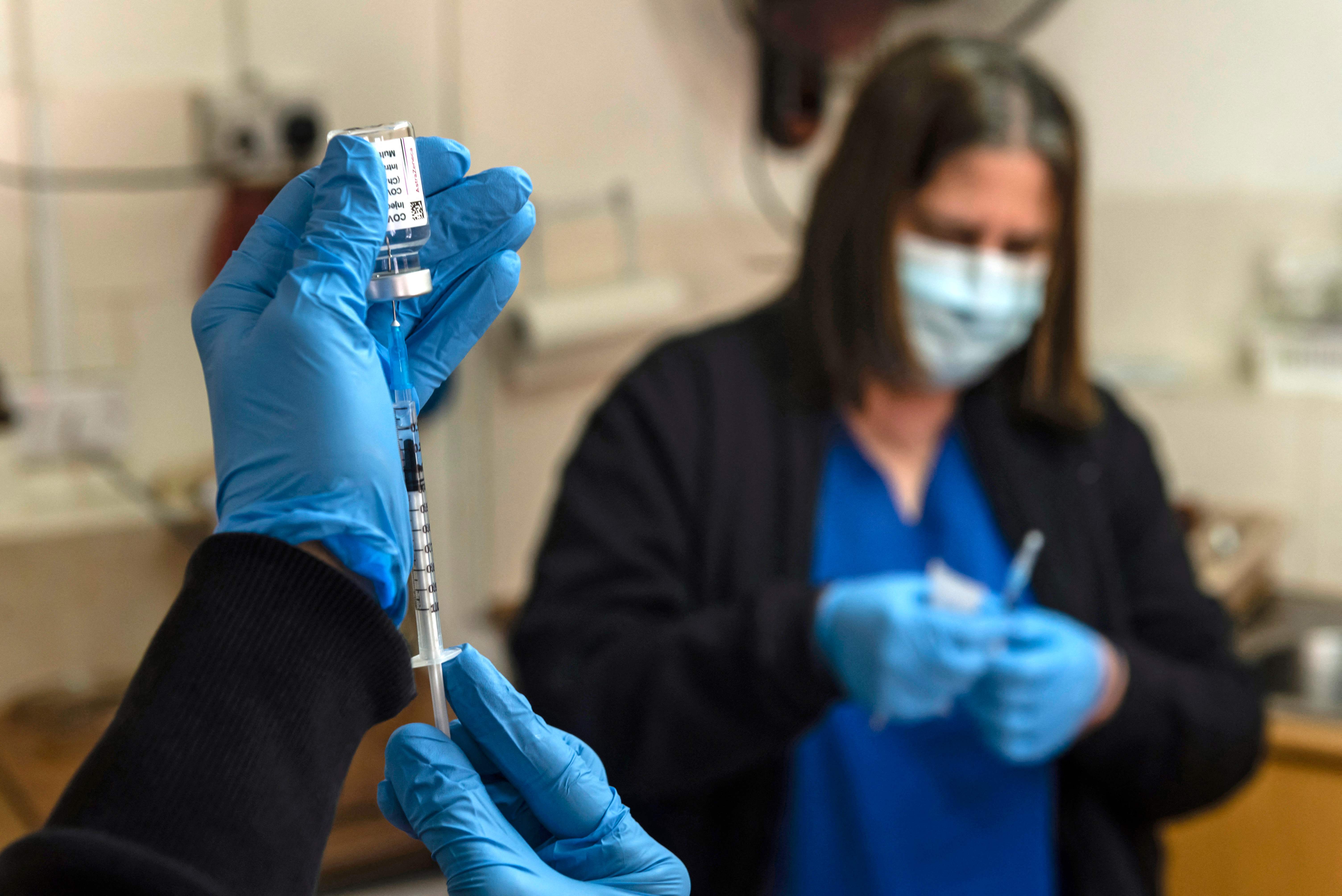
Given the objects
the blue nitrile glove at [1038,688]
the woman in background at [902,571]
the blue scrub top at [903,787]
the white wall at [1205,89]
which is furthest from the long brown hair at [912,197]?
the white wall at [1205,89]

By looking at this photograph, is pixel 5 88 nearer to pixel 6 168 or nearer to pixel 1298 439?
pixel 6 168

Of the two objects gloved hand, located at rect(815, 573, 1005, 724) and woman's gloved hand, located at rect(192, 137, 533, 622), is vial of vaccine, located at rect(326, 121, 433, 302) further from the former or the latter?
gloved hand, located at rect(815, 573, 1005, 724)

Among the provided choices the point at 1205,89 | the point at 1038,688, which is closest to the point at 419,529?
the point at 1038,688

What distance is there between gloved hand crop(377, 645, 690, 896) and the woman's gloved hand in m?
0.05

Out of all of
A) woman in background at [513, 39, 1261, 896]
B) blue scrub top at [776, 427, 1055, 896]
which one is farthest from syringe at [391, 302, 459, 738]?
blue scrub top at [776, 427, 1055, 896]

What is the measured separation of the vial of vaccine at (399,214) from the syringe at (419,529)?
20 mm

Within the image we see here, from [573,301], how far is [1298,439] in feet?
3.70

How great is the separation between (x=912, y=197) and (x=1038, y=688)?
0.46 m

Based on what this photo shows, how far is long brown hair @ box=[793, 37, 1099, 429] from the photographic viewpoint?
40.7 inches

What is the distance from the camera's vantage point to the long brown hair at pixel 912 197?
1034 millimetres

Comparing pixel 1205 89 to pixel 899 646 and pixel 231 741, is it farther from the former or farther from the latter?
pixel 231 741

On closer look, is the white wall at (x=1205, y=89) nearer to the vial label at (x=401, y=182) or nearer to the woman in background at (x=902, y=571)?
the woman in background at (x=902, y=571)

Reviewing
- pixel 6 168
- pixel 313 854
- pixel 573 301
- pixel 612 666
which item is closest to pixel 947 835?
pixel 612 666

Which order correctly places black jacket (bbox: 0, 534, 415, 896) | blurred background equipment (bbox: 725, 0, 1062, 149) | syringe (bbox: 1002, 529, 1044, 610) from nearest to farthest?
black jacket (bbox: 0, 534, 415, 896), syringe (bbox: 1002, 529, 1044, 610), blurred background equipment (bbox: 725, 0, 1062, 149)
